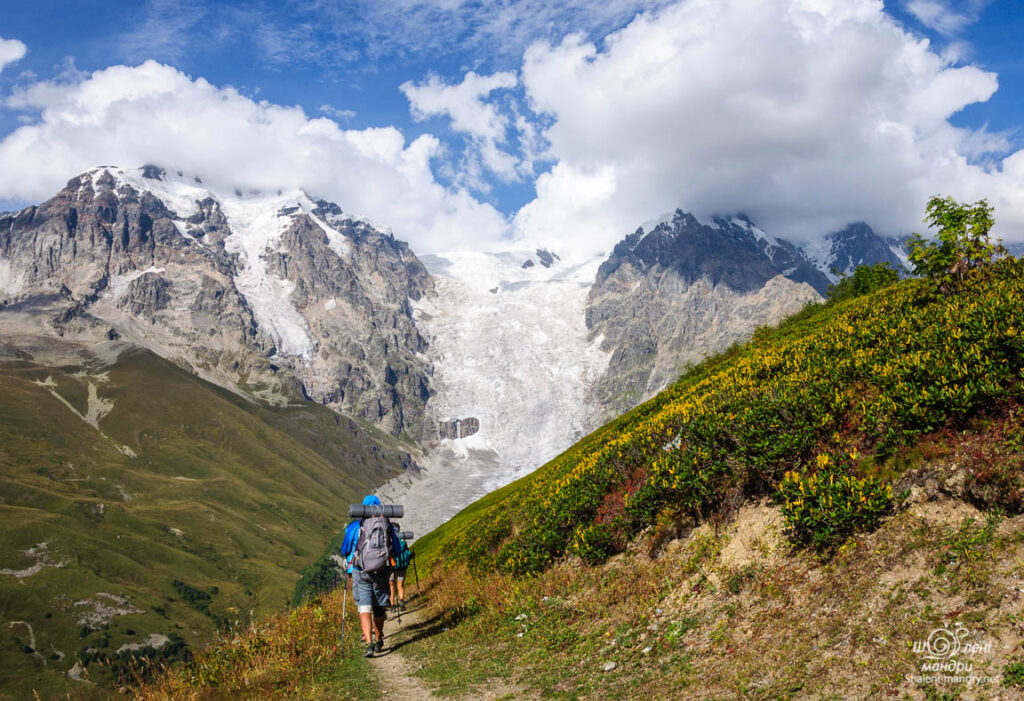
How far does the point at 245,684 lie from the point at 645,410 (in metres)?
24.3

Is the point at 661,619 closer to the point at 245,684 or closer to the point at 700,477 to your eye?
the point at 700,477

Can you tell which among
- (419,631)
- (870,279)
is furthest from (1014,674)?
(870,279)

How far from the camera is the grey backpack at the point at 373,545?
49.8ft

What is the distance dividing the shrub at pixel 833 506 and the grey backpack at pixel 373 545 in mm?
9579

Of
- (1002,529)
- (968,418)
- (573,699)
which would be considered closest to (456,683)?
(573,699)

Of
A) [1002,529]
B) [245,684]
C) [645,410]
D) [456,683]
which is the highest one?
[645,410]

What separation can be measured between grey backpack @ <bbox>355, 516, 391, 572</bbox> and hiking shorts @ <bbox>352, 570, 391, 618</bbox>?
0.27m

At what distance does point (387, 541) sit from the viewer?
15648mm

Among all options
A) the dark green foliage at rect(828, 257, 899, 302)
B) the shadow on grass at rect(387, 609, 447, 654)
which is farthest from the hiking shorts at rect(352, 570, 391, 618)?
the dark green foliage at rect(828, 257, 899, 302)

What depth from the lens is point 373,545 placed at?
15477mm

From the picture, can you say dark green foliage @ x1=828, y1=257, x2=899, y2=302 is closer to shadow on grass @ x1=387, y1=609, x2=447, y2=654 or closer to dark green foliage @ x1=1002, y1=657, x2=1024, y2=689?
shadow on grass @ x1=387, y1=609, x2=447, y2=654

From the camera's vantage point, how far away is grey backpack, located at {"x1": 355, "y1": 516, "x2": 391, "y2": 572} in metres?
15.2

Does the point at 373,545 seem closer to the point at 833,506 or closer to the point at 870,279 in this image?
the point at 833,506

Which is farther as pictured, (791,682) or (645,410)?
(645,410)
